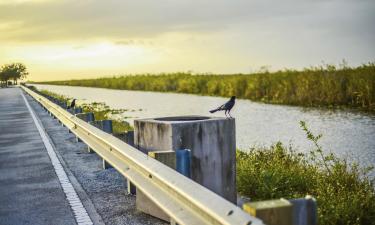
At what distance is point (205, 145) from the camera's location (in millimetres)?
4801

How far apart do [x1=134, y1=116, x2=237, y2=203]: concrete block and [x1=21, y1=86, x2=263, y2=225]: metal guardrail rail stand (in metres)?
0.34

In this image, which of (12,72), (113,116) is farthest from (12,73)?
(113,116)

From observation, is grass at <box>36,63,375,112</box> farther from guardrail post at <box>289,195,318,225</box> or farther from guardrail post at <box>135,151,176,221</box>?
guardrail post at <box>289,195,318,225</box>

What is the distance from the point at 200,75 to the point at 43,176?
53.7 metres

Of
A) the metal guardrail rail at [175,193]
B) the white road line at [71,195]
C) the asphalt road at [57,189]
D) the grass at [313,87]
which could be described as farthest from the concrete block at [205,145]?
the grass at [313,87]

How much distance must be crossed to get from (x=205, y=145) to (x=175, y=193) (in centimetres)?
135

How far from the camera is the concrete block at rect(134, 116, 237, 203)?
4.70 meters

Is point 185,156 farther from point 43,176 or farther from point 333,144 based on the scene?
point 333,144

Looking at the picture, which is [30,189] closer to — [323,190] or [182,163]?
[182,163]

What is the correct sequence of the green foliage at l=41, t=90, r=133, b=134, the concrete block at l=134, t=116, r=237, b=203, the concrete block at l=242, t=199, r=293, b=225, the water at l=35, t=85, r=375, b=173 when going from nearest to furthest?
1. the concrete block at l=242, t=199, r=293, b=225
2. the concrete block at l=134, t=116, r=237, b=203
3. the water at l=35, t=85, r=375, b=173
4. the green foliage at l=41, t=90, r=133, b=134

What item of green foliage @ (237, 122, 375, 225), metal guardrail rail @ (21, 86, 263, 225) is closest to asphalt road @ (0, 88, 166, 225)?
metal guardrail rail @ (21, 86, 263, 225)

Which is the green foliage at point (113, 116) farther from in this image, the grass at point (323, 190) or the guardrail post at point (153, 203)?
the guardrail post at point (153, 203)

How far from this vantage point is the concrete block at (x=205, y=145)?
4.70m

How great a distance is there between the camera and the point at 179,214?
10.9 feet
